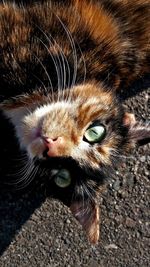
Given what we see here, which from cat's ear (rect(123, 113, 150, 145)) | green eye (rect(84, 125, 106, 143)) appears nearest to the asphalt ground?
cat's ear (rect(123, 113, 150, 145))

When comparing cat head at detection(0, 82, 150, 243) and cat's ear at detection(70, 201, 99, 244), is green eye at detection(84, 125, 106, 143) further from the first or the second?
cat's ear at detection(70, 201, 99, 244)

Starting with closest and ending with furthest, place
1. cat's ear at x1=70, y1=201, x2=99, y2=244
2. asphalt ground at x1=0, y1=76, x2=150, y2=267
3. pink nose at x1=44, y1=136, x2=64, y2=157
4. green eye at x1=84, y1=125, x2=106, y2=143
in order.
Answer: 1. pink nose at x1=44, y1=136, x2=64, y2=157
2. green eye at x1=84, y1=125, x2=106, y2=143
3. cat's ear at x1=70, y1=201, x2=99, y2=244
4. asphalt ground at x1=0, y1=76, x2=150, y2=267

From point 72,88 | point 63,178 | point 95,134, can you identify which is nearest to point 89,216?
point 63,178

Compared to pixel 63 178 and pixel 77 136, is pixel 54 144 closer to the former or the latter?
pixel 77 136

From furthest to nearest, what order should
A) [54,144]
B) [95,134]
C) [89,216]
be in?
[89,216] → [95,134] → [54,144]

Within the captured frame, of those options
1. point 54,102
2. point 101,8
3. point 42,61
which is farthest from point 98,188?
point 101,8

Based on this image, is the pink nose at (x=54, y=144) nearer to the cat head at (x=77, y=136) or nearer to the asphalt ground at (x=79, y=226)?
the cat head at (x=77, y=136)

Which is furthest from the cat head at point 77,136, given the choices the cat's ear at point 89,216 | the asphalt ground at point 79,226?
the asphalt ground at point 79,226

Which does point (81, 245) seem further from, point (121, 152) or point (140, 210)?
point (121, 152)
